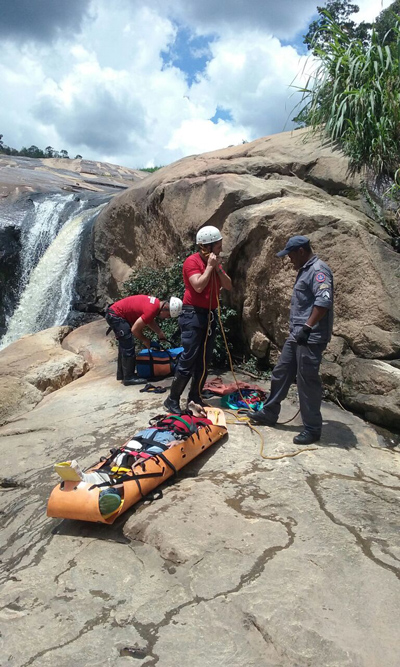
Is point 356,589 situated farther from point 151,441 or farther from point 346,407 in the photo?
point 346,407

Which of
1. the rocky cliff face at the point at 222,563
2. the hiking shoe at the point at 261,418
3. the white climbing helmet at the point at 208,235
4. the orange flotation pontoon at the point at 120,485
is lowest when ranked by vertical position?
the rocky cliff face at the point at 222,563

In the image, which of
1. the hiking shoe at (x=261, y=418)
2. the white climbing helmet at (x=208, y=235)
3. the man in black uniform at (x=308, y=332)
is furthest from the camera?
the hiking shoe at (x=261, y=418)

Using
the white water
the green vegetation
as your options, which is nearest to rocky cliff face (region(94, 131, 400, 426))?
the green vegetation

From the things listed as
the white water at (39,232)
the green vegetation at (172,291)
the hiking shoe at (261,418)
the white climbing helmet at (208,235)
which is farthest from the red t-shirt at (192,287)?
the white water at (39,232)

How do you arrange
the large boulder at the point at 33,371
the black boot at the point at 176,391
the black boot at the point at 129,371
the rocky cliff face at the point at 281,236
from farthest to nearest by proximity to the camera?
the large boulder at the point at 33,371 < the black boot at the point at 129,371 < the rocky cliff face at the point at 281,236 < the black boot at the point at 176,391

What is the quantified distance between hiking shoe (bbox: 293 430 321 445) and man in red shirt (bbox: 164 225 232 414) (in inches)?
41.9

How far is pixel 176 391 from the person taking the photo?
4.77 m

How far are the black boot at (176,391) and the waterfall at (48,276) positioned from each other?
229 inches

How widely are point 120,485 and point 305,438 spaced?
67.2 inches

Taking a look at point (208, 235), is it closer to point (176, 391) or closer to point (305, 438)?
point (176, 391)

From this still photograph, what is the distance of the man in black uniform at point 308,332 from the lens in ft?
12.9

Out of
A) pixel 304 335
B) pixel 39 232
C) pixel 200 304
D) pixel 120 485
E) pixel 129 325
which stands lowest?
pixel 120 485

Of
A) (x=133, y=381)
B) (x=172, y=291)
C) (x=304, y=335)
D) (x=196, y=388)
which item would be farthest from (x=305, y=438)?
(x=172, y=291)

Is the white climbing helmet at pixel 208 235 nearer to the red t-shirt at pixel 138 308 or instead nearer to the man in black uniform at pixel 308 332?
the man in black uniform at pixel 308 332
